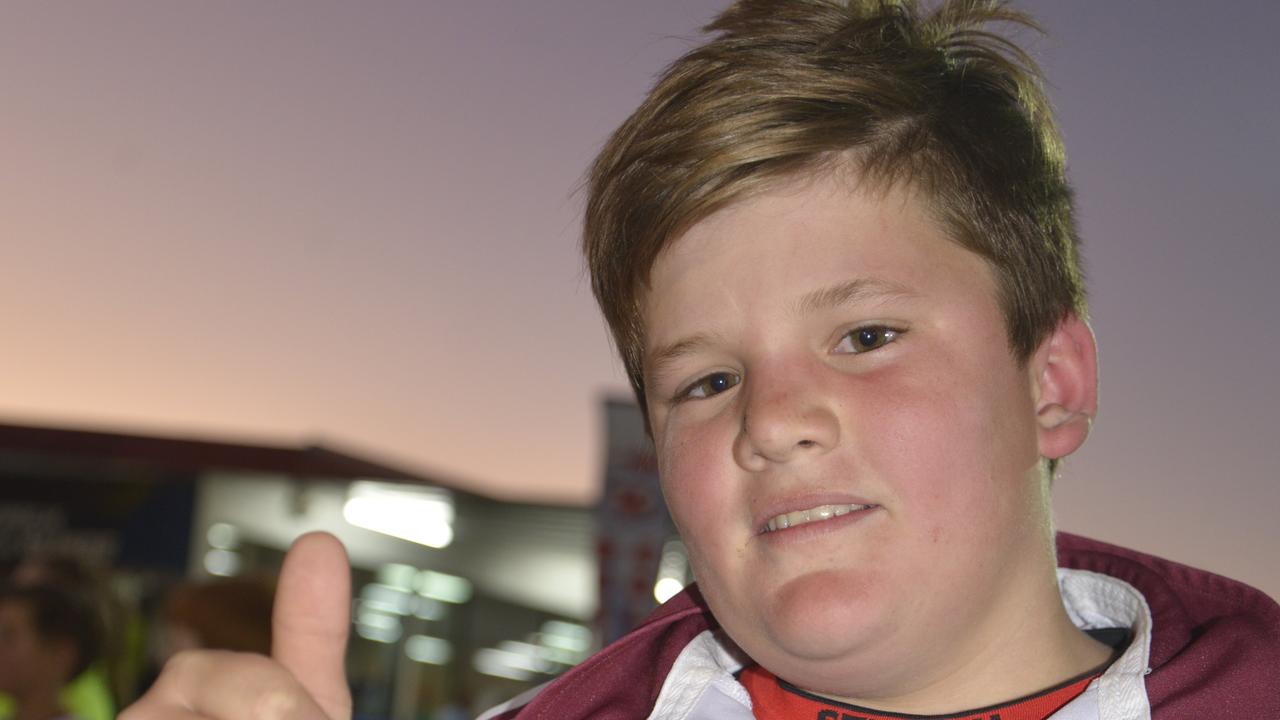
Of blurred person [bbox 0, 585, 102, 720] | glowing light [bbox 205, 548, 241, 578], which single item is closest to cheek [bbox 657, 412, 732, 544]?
blurred person [bbox 0, 585, 102, 720]

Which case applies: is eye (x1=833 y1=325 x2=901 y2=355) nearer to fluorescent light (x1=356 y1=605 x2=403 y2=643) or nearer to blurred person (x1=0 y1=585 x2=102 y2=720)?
blurred person (x1=0 y1=585 x2=102 y2=720)

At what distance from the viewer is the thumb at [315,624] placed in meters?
1.21

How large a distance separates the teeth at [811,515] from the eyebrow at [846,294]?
0.23m

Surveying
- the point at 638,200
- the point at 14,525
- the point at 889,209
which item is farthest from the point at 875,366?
the point at 14,525

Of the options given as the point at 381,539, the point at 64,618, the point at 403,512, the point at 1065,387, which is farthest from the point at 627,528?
the point at 1065,387

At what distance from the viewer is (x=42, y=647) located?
13.0 ft

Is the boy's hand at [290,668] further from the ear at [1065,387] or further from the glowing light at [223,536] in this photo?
the glowing light at [223,536]

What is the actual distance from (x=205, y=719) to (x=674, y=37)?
48.2 inches

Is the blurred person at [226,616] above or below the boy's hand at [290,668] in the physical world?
above

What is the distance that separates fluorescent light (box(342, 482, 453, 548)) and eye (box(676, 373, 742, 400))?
9205 millimetres

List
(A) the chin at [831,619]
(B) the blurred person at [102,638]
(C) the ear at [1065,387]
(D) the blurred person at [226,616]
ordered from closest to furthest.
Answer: (A) the chin at [831,619] < (C) the ear at [1065,387] < (D) the blurred person at [226,616] < (B) the blurred person at [102,638]

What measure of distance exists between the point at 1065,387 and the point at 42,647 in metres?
3.68

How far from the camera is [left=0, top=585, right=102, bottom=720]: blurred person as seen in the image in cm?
392

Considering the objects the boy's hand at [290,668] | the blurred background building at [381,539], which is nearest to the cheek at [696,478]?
the boy's hand at [290,668]
